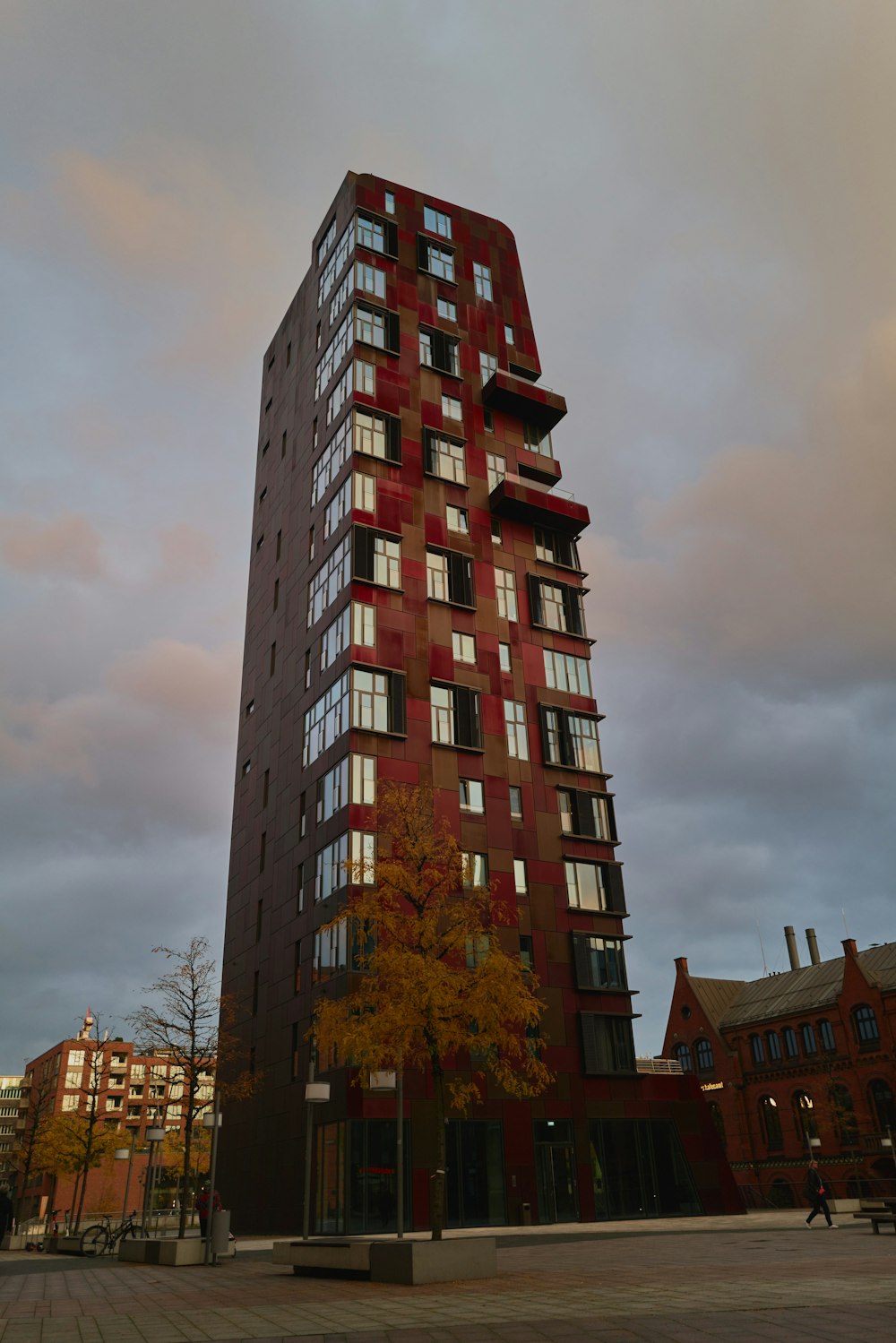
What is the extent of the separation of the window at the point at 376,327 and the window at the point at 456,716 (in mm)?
21052

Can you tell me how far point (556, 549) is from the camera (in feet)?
202

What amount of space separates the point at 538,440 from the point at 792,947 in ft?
213

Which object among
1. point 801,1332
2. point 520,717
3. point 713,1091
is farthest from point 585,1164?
point 713,1091

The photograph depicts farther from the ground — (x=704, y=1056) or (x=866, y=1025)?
(x=704, y=1056)

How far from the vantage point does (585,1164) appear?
46.2 meters

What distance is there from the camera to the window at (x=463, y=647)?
5316 centimetres

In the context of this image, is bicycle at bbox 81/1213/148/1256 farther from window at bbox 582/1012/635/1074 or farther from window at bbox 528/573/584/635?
window at bbox 528/573/584/635

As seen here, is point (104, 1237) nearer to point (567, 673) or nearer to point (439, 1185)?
point (439, 1185)

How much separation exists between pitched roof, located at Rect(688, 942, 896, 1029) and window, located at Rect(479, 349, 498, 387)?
53.5 meters

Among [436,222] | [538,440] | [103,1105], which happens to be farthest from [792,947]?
[103,1105]

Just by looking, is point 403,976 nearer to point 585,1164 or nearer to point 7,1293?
point 7,1293

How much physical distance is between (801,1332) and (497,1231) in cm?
3376

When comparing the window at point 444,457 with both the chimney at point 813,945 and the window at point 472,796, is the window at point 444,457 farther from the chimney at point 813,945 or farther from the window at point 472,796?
the chimney at point 813,945

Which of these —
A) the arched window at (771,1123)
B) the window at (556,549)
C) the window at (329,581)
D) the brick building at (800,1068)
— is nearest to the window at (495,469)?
the window at (556,549)
